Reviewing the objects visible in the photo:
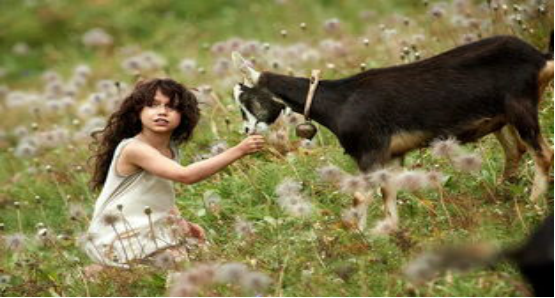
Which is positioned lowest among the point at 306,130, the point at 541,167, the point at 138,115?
the point at 541,167

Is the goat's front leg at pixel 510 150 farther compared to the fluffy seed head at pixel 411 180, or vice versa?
the goat's front leg at pixel 510 150

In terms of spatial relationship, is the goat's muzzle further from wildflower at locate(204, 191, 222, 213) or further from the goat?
the goat

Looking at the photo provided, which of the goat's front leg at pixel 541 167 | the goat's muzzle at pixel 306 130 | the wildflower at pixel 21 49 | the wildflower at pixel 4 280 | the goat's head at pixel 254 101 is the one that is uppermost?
the wildflower at pixel 21 49

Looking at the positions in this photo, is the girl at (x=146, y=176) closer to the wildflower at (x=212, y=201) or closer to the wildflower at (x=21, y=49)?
the wildflower at (x=212, y=201)

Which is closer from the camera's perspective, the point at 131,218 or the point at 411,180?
the point at 411,180

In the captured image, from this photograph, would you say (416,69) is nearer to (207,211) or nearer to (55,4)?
(207,211)

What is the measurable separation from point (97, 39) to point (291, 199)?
405 inches

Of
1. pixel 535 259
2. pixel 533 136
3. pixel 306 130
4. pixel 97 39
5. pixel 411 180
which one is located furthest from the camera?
pixel 97 39

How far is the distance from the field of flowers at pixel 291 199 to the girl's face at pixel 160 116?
689 mm

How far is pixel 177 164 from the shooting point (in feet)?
17.9

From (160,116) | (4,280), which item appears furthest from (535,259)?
(4,280)

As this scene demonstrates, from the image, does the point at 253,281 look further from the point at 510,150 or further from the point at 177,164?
the point at 510,150

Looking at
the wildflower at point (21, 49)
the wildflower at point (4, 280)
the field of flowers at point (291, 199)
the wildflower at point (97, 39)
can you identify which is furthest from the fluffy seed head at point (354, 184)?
the wildflower at point (21, 49)

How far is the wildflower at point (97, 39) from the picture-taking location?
48.9 feet
